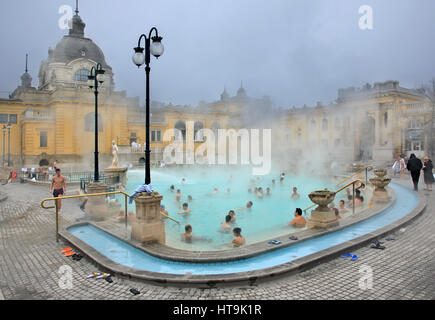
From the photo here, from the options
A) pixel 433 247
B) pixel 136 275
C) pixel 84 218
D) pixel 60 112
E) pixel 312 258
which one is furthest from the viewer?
pixel 60 112

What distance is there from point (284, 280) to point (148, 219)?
3.10m

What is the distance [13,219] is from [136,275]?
276 inches

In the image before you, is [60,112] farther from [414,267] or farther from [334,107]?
[414,267]

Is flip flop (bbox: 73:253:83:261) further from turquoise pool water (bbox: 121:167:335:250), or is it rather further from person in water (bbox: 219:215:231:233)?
person in water (bbox: 219:215:231:233)

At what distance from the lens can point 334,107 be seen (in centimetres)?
3562

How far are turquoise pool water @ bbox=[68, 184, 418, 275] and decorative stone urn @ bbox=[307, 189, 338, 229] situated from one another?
0.32 meters

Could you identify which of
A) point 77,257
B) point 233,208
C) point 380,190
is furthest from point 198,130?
point 77,257

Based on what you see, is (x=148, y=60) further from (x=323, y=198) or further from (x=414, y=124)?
(x=414, y=124)

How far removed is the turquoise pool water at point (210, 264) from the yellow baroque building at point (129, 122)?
25586 mm

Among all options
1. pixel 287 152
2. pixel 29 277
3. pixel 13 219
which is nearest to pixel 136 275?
pixel 29 277

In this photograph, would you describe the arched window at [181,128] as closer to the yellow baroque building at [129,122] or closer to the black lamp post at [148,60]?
the yellow baroque building at [129,122]

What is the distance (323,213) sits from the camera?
751cm

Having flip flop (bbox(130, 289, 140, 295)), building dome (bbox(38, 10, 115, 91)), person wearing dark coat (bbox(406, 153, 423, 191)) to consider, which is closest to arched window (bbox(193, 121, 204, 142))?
building dome (bbox(38, 10, 115, 91))
